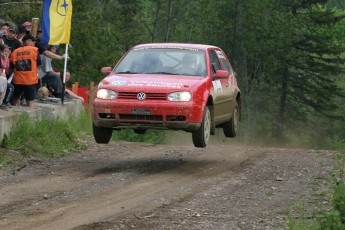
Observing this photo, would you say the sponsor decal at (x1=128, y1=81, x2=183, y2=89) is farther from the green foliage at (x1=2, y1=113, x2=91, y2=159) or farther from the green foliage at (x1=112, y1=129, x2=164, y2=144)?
the green foliage at (x1=112, y1=129, x2=164, y2=144)

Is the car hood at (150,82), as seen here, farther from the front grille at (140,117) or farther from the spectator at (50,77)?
the spectator at (50,77)

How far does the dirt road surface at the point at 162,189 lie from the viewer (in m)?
9.34

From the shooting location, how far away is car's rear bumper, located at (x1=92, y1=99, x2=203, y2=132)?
13.8m

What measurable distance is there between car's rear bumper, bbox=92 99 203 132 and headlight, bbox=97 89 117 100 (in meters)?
0.08

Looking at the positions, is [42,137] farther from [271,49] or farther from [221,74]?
[271,49]

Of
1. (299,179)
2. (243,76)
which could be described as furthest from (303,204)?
(243,76)

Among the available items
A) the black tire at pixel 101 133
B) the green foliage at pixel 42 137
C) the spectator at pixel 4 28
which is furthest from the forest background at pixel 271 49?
the black tire at pixel 101 133

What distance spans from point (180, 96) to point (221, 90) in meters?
1.95

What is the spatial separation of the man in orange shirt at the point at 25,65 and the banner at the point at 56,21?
8.47 ft

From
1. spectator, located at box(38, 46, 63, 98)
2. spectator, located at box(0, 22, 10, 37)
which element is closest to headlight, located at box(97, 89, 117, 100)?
spectator, located at box(0, 22, 10, 37)

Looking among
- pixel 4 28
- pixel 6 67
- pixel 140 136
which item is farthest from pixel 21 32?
pixel 140 136

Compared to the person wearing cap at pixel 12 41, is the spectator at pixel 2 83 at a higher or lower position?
lower

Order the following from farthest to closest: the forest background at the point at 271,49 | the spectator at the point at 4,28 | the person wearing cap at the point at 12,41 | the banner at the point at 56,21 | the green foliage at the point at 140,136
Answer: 1. the forest background at the point at 271,49
2. the green foliage at the point at 140,136
3. the banner at the point at 56,21
4. the spectator at the point at 4,28
5. the person wearing cap at the point at 12,41

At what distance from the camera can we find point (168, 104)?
1382cm
